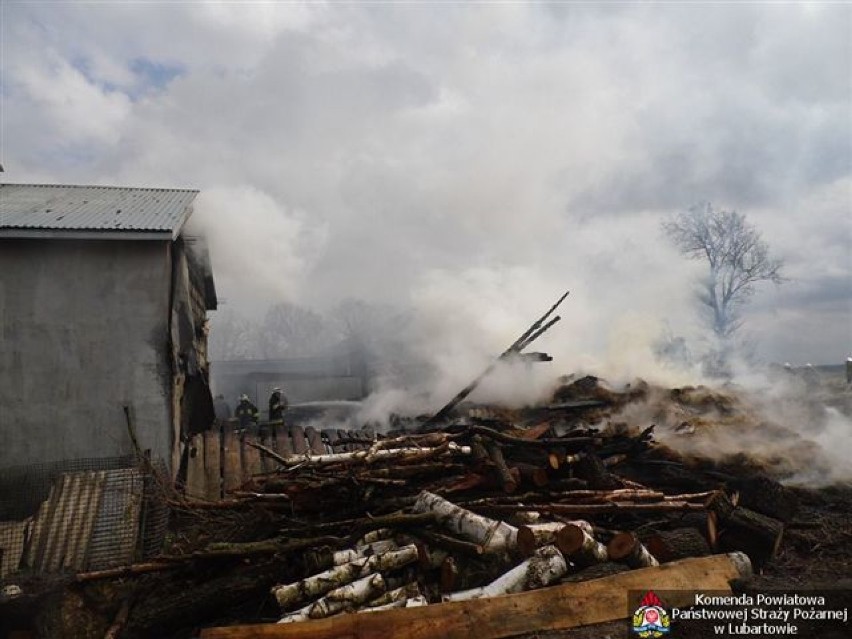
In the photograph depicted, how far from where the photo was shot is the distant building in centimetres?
900

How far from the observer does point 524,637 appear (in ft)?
15.7

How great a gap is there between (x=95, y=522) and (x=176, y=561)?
2.87m

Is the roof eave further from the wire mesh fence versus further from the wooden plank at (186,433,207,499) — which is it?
the wooden plank at (186,433,207,499)

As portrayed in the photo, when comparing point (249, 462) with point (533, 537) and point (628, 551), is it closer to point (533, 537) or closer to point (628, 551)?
point (533, 537)

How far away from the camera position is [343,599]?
512 centimetres

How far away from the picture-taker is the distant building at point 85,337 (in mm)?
9000

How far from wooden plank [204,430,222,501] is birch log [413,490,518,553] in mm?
4802

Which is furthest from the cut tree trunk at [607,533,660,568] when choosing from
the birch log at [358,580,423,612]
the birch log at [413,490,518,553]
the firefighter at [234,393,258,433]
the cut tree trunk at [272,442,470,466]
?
the firefighter at [234,393,258,433]

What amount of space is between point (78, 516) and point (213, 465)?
2.65 meters

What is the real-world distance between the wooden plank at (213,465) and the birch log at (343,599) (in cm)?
493

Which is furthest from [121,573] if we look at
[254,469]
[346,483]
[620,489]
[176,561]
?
[620,489]

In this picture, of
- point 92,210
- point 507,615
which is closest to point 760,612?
point 507,615

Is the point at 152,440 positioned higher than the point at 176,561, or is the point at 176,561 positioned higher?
the point at 152,440

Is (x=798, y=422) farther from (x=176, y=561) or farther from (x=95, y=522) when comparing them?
(x=95, y=522)
